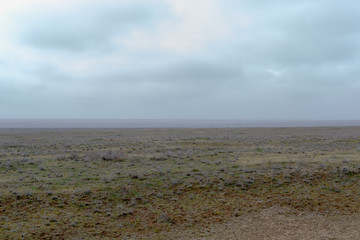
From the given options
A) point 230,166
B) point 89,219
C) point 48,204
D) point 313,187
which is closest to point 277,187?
point 313,187

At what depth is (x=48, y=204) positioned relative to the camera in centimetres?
1125

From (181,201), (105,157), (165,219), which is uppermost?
(105,157)

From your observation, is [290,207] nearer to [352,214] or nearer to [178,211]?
[352,214]

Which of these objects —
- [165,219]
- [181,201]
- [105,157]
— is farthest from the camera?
[105,157]

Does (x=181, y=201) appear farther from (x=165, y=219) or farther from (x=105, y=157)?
(x=105, y=157)

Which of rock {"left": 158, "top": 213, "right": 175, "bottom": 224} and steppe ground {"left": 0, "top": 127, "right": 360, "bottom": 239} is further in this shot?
rock {"left": 158, "top": 213, "right": 175, "bottom": 224}

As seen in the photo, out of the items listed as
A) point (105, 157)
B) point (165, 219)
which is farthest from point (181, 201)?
point (105, 157)

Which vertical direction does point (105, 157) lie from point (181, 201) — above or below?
above

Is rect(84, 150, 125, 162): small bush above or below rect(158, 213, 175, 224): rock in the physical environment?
above

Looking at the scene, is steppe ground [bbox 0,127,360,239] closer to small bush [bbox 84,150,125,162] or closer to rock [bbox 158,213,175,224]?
rock [bbox 158,213,175,224]

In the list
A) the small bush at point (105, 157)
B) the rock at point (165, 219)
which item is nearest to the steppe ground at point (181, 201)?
the rock at point (165, 219)

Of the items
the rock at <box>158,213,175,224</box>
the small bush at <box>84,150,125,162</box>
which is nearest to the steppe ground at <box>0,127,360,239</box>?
the rock at <box>158,213,175,224</box>

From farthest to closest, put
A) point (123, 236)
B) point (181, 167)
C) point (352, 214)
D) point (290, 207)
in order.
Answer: point (181, 167)
point (290, 207)
point (352, 214)
point (123, 236)

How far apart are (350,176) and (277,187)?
464 cm
